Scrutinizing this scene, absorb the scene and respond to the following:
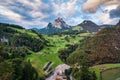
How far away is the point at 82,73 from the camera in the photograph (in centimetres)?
11788

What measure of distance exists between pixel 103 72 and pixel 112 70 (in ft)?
34.9

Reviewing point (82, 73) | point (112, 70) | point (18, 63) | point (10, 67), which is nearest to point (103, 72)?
point (112, 70)

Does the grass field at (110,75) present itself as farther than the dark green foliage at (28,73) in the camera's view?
Yes

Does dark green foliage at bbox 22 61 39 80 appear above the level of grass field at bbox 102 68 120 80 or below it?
above

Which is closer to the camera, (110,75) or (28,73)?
(28,73)

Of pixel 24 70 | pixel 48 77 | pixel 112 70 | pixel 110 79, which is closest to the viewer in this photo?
pixel 24 70

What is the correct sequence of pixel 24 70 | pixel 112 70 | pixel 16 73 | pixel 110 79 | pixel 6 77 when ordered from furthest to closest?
pixel 112 70
pixel 110 79
pixel 24 70
pixel 16 73
pixel 6 77

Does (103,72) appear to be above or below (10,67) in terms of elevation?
below

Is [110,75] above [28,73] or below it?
below

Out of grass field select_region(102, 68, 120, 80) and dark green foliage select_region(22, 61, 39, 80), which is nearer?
dark green foliage select_region(22, 61, 39, 80)

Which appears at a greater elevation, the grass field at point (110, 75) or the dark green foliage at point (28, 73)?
the dark green foliage at point (28, 73)

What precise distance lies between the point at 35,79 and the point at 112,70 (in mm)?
78281

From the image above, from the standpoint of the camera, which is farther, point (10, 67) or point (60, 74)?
point (60, 74)

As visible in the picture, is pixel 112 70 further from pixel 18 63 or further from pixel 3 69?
pixel 3 69
